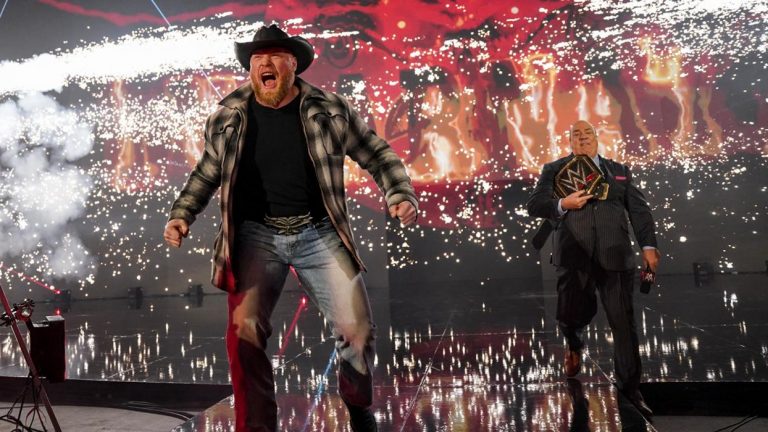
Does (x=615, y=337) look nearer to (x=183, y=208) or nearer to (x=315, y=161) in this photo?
(x=315, y=161)

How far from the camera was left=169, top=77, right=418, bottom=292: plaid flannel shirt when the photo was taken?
2.29m

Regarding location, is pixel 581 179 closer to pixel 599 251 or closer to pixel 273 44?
pixel 599 251

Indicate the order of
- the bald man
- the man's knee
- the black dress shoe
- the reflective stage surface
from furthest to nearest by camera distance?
the bald man, the reflective stage surface, the black dress shoe, the man's knee

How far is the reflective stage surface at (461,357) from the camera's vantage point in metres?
2.95

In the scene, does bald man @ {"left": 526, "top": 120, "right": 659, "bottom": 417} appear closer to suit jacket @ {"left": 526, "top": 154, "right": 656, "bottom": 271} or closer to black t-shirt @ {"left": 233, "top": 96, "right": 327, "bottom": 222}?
suit jacket @ {"left": 526, "top": 154, "right": 656, "bottom": 271}

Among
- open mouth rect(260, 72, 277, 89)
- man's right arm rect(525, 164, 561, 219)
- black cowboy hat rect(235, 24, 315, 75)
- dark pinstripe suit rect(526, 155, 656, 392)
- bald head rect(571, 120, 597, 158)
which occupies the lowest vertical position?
dark pinstripe suit rect(526, 155, 656, 392)

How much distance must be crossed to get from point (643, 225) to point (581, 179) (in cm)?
41

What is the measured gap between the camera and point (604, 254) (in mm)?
3426

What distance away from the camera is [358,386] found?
2268 mm

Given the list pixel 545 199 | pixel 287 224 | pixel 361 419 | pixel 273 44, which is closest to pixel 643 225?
pixel 545 199

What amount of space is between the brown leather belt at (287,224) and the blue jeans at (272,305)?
0.02 m

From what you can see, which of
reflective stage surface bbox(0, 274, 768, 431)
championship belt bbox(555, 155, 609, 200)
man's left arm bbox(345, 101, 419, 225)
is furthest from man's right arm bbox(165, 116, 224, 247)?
championship belt bbox(555, 155, 609, 200)

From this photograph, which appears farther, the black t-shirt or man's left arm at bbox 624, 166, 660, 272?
man's left arm at bbox 624, 166, 660, 272

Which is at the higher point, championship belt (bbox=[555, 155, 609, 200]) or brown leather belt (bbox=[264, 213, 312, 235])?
championship belt (bbox=[555, 155, 609, 200])
